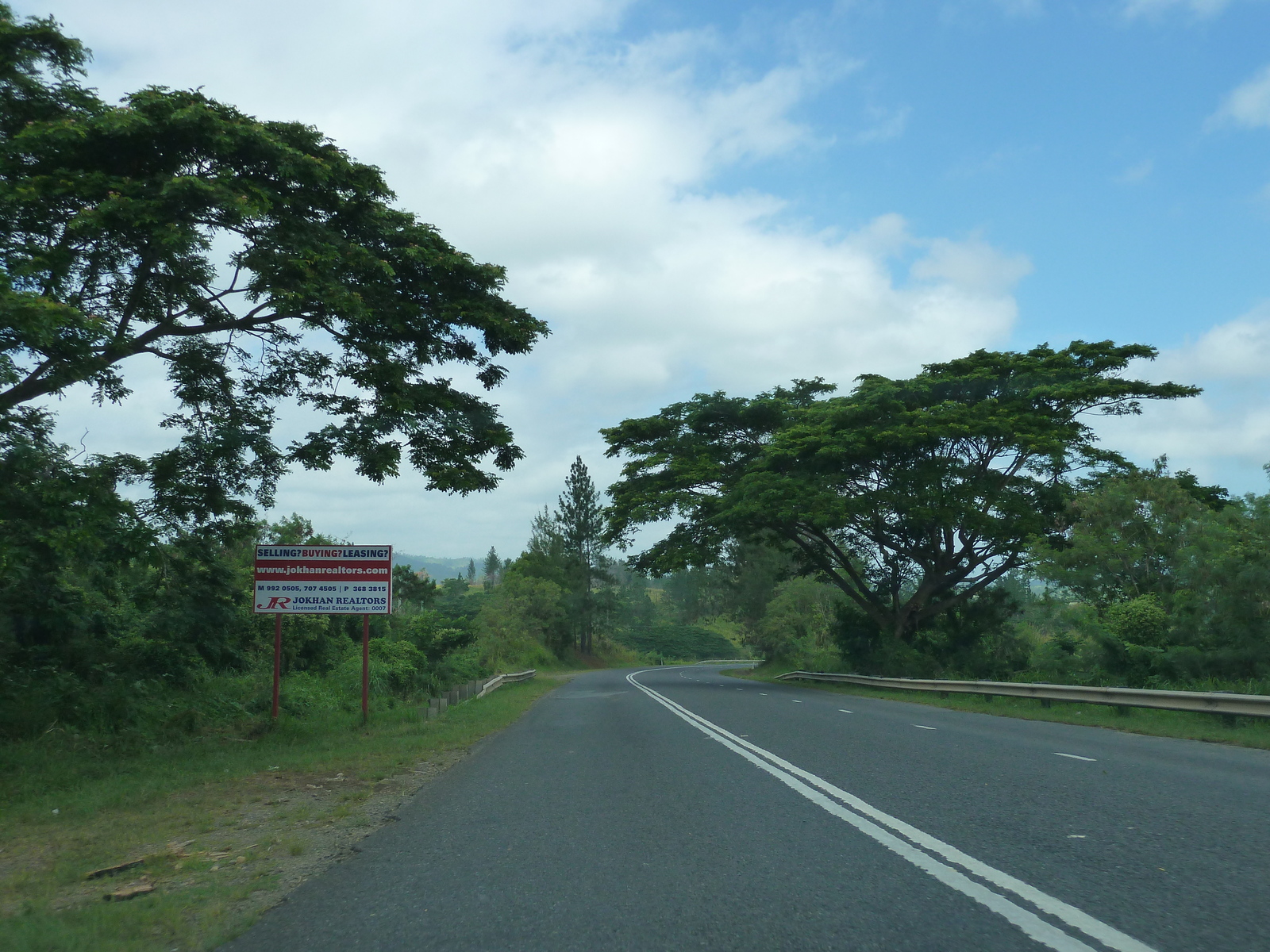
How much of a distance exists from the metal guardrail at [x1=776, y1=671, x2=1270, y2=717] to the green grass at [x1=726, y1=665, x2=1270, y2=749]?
0.23 metres

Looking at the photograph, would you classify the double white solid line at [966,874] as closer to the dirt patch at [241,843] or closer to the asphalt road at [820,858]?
the asphalt road at [820,858]

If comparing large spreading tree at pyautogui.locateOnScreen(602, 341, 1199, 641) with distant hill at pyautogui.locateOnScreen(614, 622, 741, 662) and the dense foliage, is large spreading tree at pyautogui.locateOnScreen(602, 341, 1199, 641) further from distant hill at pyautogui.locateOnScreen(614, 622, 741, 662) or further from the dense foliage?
distant hill at pyautogui.locateOnScreen(614, 622, 741, 662)

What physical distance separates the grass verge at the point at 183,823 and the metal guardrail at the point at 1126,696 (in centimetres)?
1113

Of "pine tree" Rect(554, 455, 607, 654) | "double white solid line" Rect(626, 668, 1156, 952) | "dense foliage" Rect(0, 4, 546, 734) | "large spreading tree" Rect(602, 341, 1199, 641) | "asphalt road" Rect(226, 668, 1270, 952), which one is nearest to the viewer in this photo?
"double white solid line" Rect(626, 668, 1156, 952)

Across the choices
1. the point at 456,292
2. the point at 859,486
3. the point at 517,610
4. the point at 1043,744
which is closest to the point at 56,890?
the point at 456,292

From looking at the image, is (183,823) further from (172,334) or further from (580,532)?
(580,532)

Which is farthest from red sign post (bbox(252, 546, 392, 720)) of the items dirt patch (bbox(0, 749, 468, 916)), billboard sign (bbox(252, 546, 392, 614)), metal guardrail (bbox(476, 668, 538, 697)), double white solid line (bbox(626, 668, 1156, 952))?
metal guardrail (bbox(476, 668, 538, 697))

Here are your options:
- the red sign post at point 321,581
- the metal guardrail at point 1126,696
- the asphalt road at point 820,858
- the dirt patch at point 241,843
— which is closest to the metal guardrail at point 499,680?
the red sign post at point 321,581

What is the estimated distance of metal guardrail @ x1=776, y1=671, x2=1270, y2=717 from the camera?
12812mm

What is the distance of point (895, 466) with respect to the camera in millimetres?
29938

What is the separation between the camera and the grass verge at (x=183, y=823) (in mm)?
4949

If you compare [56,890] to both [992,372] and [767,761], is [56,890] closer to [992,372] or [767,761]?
[767,761]

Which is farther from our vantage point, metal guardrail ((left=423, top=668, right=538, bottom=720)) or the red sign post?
metal guardrail ((left=423, top=668, right=538, bottom=720))

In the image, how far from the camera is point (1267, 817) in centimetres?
656
